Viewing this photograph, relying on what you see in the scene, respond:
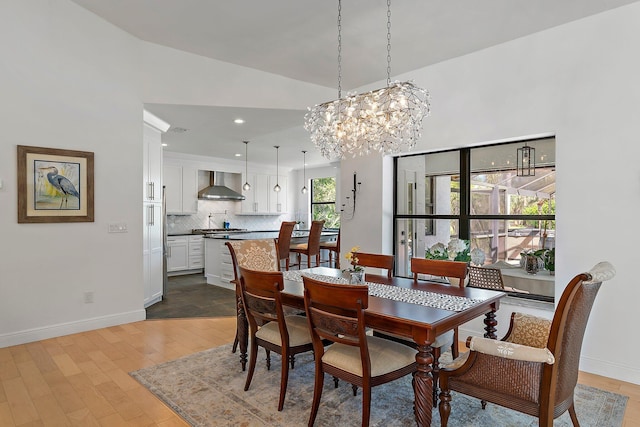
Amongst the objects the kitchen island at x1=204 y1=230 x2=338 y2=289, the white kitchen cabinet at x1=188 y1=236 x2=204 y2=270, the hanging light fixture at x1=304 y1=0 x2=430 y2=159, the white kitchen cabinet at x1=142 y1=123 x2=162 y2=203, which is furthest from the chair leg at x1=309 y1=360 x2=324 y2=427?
the white kitchen cabinet at x1=188 y1=236 x2=204 y2=270

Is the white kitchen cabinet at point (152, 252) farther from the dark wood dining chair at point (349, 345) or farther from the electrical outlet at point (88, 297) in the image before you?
the dark wood dining chair at point (349, 345)

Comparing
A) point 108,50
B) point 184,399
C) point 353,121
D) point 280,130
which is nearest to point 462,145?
point 353,121

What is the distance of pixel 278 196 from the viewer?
1005 centimetres

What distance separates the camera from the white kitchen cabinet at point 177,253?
7.39 m

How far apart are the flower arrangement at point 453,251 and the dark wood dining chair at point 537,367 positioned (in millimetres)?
2030

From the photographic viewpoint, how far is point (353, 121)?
2764 mm

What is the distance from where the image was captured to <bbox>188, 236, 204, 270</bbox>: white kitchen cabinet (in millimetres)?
7789

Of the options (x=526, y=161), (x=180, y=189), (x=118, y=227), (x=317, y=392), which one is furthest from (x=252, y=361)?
(x=180, y=189)

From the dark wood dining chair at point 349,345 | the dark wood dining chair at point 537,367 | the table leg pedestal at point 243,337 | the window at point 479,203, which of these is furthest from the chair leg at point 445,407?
the window at point 479,203

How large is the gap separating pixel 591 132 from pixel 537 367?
7.38ft

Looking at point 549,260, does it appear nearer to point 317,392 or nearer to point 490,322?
point 490,322

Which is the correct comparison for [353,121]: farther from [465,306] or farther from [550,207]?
[550,207]

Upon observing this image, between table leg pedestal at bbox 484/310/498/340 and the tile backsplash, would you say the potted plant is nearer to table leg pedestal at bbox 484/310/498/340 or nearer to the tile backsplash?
table leg pedestal at bbox 484/310/498/340

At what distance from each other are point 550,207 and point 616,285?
2.67 feet
